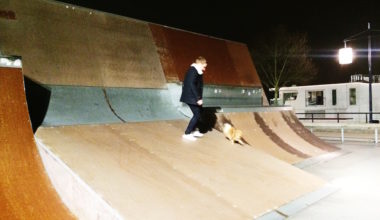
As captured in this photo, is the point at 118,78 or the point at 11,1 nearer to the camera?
the point at 11,1

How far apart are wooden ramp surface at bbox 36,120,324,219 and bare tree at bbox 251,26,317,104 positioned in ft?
93.4

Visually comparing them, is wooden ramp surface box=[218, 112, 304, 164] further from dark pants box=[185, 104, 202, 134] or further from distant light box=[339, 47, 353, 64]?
distant light box=[339, 47, 353, 64]

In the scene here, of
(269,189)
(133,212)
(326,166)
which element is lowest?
(326,166)

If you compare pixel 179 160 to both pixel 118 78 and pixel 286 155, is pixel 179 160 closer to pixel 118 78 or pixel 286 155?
pixel 118 78

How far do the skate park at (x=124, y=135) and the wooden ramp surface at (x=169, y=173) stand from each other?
2 cm

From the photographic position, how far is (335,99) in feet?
133

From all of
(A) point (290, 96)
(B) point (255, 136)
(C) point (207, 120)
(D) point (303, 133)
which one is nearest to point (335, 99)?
(A) point (290, 96)

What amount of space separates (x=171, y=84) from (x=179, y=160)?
3839 mm

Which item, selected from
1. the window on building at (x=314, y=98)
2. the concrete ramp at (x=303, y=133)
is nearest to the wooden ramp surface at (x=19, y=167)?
the concrete ramp at (x=303, y=133)

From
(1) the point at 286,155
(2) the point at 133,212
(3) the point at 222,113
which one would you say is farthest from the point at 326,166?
(2) the point at 133,212

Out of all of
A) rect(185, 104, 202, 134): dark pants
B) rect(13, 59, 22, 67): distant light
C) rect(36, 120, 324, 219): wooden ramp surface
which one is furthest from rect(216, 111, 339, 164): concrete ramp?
rect(13, 59, 22, 67): distant light

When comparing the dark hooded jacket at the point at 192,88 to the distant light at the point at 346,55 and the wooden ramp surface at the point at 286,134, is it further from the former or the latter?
the distant light at the point at 346,55

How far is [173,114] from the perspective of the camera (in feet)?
26.5

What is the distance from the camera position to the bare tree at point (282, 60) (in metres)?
34.1
